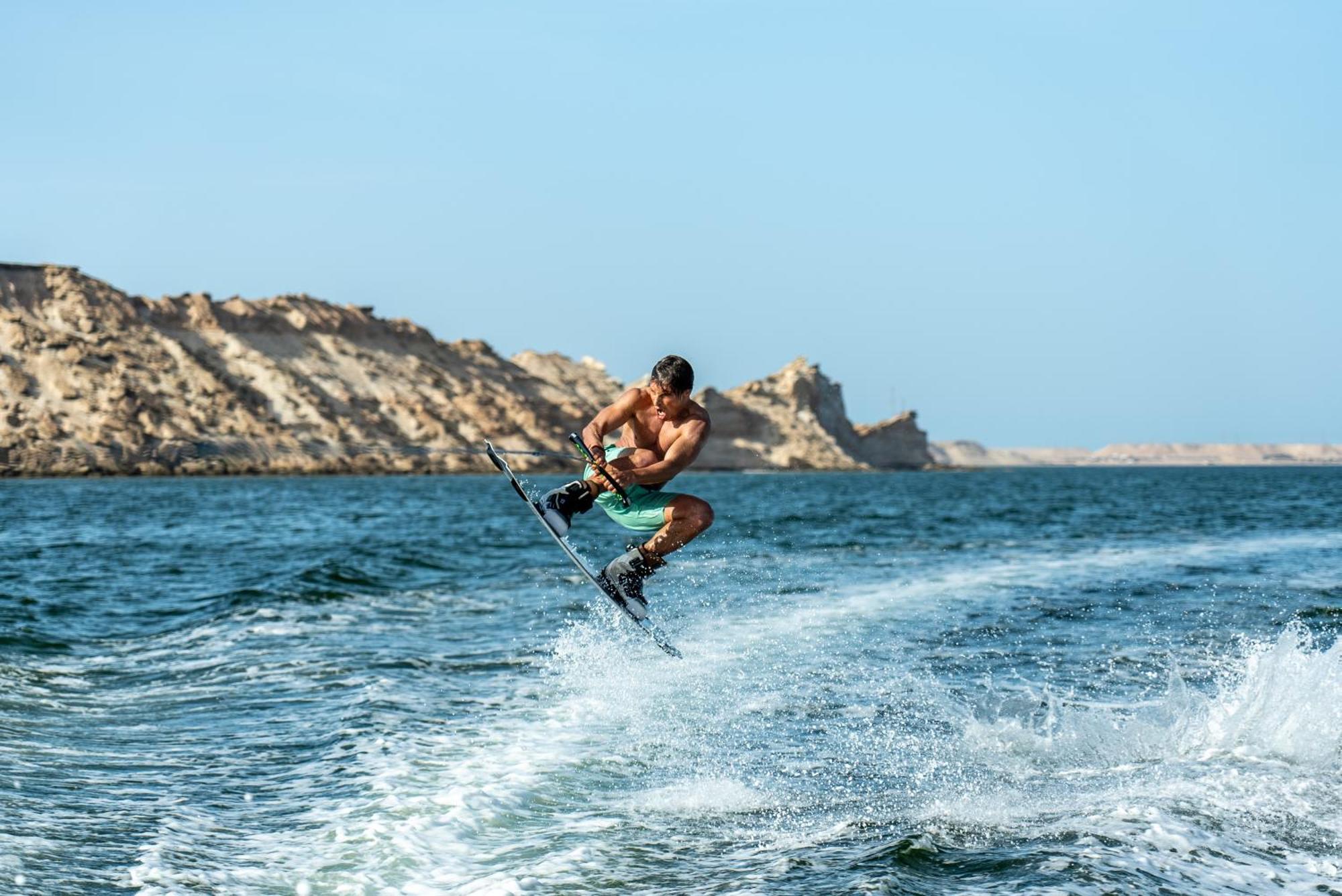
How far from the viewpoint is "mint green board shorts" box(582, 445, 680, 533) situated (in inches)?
433

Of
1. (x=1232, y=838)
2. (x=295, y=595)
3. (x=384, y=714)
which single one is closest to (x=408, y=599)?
(x=295, y=595)

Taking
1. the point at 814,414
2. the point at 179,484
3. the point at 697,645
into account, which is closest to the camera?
the point at 697,645

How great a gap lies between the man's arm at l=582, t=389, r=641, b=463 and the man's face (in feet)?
0.55

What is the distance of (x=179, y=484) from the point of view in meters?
94.5

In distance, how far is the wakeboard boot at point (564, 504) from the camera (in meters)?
10.9

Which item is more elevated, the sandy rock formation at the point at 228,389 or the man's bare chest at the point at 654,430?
the sandy rock formation at the point at 228,389

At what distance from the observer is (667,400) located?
33.7 feet

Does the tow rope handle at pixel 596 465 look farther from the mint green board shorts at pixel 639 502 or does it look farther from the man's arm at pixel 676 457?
the mint green board shorts at pixel 639 502

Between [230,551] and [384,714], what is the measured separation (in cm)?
2193

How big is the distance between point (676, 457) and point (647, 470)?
25 cm

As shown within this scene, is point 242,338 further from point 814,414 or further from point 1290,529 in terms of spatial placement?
point 1290,529

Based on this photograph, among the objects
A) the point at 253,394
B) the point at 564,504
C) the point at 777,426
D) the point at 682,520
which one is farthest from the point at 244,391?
the point at 682,520

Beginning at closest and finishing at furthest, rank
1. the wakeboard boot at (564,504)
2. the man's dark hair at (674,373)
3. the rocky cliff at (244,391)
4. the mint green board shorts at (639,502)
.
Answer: the man's dark hair at (674,373)
the wakeboard boot at (564,504)
the mint green board shorts at (639,502)
the rocky cliff at (244,391)

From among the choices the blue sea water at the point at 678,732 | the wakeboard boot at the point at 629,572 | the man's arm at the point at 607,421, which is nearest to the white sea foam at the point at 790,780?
the blue sea water at the point at 678,732
